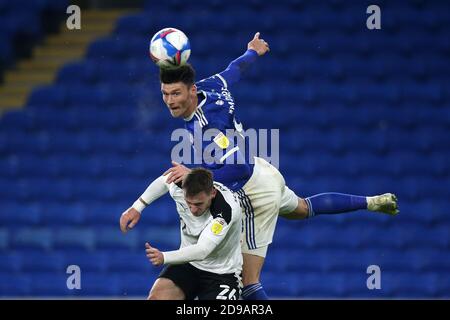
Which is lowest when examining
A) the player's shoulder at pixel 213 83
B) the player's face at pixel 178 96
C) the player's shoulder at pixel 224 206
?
the player's shoulder at pixel 224 206

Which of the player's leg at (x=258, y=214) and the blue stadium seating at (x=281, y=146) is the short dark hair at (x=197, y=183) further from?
the blue stadium seating at (x=281, y=146)

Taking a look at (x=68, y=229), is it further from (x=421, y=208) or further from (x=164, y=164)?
(x=421, y=208)

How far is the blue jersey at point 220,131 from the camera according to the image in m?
5.91

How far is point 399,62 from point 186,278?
16.7 feet

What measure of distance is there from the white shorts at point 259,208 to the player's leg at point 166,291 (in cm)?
64

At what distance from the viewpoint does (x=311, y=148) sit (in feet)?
32.9

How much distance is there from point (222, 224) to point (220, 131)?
560mm

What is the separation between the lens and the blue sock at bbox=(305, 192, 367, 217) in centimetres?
657

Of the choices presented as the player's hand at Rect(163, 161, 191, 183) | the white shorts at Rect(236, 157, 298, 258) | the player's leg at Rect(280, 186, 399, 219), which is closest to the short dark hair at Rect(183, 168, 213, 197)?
the player's hand at Rect(163, 161, 191, 183)

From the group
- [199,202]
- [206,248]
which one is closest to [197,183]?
[199,202]

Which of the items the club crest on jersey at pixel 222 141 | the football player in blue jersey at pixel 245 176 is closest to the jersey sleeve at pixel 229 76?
the football player in blue jersey at pixel 245 176

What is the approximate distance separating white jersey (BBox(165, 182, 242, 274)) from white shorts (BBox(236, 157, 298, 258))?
0.37 meters

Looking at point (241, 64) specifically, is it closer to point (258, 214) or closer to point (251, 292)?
point (258, 214)

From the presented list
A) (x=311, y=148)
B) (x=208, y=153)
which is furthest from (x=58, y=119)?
(x=208, y=153)
